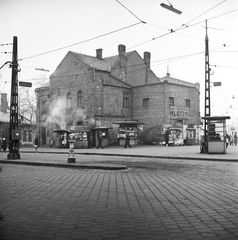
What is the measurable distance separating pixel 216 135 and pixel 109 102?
77.0 ft

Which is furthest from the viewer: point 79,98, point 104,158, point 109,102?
point 79,98

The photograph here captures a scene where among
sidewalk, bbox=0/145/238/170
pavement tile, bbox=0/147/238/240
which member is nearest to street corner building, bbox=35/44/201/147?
sidewalk, bbox=0/145/238/170

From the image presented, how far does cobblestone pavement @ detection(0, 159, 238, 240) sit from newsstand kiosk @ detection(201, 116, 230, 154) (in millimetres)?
13385

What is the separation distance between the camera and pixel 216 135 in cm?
2208

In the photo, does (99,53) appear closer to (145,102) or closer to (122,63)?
(122,63)

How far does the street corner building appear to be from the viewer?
42125mm

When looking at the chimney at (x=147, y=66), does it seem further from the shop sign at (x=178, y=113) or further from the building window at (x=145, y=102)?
the shop sign at (x=178, y=113)

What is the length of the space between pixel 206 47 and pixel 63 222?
66.1 feet

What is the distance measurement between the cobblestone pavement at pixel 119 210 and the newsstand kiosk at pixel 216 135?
13.4m

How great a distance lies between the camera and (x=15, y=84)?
18.1 meters

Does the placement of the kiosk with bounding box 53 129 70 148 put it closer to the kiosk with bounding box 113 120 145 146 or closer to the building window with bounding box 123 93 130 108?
the kiosk with bounding box 113 120 145 146

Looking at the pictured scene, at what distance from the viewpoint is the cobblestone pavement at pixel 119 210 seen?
434 cm

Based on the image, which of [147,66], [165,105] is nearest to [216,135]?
[165,105]

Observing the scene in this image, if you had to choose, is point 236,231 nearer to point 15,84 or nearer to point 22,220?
point 22,220
